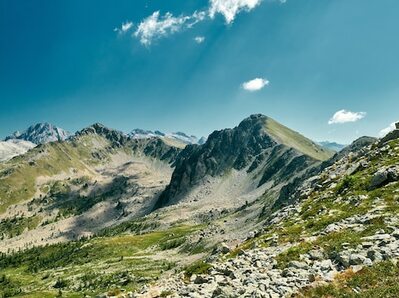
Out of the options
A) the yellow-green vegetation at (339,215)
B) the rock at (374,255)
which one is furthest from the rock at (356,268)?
the yellow-green vegetation at (339,215)

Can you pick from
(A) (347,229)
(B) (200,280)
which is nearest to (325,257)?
(A) (347,229)

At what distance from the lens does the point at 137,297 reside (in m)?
27.9

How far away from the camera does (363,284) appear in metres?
19.9

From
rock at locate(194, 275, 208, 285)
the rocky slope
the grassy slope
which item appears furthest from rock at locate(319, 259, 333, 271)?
rock at locate(194, 275, 208, 285)

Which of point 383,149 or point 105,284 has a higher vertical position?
point 383,149

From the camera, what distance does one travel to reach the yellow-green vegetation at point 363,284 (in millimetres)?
18562

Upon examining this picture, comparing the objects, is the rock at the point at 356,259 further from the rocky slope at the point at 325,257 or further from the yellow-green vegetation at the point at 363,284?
the yellow-green vegetation at the point at 363,284

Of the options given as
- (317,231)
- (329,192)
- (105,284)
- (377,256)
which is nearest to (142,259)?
(105,284)

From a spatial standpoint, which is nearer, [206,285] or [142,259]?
[206,285]

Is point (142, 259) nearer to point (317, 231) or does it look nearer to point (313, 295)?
point (317, 231)

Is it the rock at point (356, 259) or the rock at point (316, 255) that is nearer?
the rock at point (356, 259)

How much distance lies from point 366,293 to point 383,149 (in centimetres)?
4054

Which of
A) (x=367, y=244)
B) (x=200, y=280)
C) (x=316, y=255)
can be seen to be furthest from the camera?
(x=200, y=280)

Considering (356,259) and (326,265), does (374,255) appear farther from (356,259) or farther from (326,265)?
(326,265)
